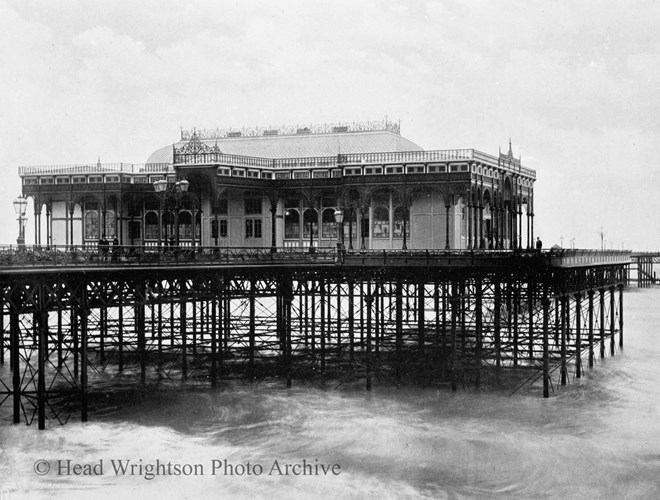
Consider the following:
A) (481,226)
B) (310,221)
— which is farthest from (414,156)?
(310,221)

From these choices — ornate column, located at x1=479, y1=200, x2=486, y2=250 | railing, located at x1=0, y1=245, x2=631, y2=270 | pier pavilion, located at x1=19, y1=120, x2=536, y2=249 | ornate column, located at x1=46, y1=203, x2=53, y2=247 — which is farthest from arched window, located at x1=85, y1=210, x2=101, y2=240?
ornate column, located at x1=479, y1=200, x2=486, y2=250

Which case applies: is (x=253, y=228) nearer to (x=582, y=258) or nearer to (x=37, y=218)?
(x=37, y=218)

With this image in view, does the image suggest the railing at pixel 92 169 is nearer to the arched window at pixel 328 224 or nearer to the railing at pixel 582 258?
the arched window at pixel 328 224

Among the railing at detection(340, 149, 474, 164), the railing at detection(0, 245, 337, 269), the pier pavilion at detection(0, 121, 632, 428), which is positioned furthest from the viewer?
the railing at detection(340, 149, 474, 164)

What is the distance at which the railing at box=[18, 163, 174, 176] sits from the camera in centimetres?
5928

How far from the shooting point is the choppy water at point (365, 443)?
27875mm

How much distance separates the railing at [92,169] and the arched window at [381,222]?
14.5 metres

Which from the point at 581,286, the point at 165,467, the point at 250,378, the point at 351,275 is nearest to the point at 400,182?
the point at 351,275

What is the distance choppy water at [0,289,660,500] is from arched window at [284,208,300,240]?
1507 centimetres

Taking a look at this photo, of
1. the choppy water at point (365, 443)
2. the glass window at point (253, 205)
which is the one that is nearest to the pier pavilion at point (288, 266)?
the glass window at point (253, 205)

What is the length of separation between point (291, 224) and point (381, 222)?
6.29 m

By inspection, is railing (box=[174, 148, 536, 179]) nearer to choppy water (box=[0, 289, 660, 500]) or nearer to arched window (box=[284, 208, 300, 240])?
arched window (box=[284, 208, 300, 240])

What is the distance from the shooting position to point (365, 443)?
3325 cm

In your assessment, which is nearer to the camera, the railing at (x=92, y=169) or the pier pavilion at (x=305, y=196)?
the pier pavilion at (x=305, y=196)
